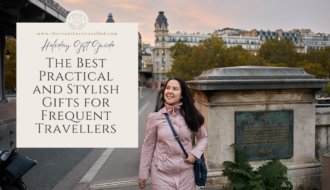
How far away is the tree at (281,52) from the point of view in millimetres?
56156

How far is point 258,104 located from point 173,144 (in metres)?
2.47

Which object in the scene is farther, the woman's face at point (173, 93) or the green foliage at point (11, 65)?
the green foliage at point (11, 65)

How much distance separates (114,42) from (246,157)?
5.79 meters

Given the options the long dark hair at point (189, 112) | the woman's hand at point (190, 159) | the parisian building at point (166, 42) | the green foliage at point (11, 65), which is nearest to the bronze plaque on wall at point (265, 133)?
the long dark hair at point (189, 112)

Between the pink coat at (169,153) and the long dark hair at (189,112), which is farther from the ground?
the long dark hair at (189,112)

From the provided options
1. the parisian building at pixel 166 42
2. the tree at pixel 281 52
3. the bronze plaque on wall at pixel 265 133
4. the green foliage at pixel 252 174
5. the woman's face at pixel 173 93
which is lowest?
the green foliage at pixel 252 174

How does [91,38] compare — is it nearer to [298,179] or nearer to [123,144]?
[123,144]

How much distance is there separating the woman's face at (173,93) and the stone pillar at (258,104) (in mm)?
1476

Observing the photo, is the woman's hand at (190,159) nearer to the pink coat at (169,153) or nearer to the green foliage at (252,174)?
the pink coat at (169,153)

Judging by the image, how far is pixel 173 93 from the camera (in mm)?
2773

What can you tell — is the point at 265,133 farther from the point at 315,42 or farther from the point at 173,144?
the point at 315,42

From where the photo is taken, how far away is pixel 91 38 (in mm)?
8258

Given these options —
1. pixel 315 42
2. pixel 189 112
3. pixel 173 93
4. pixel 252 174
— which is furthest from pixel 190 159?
pixel 315 42

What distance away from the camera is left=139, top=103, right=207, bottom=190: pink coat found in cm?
270
